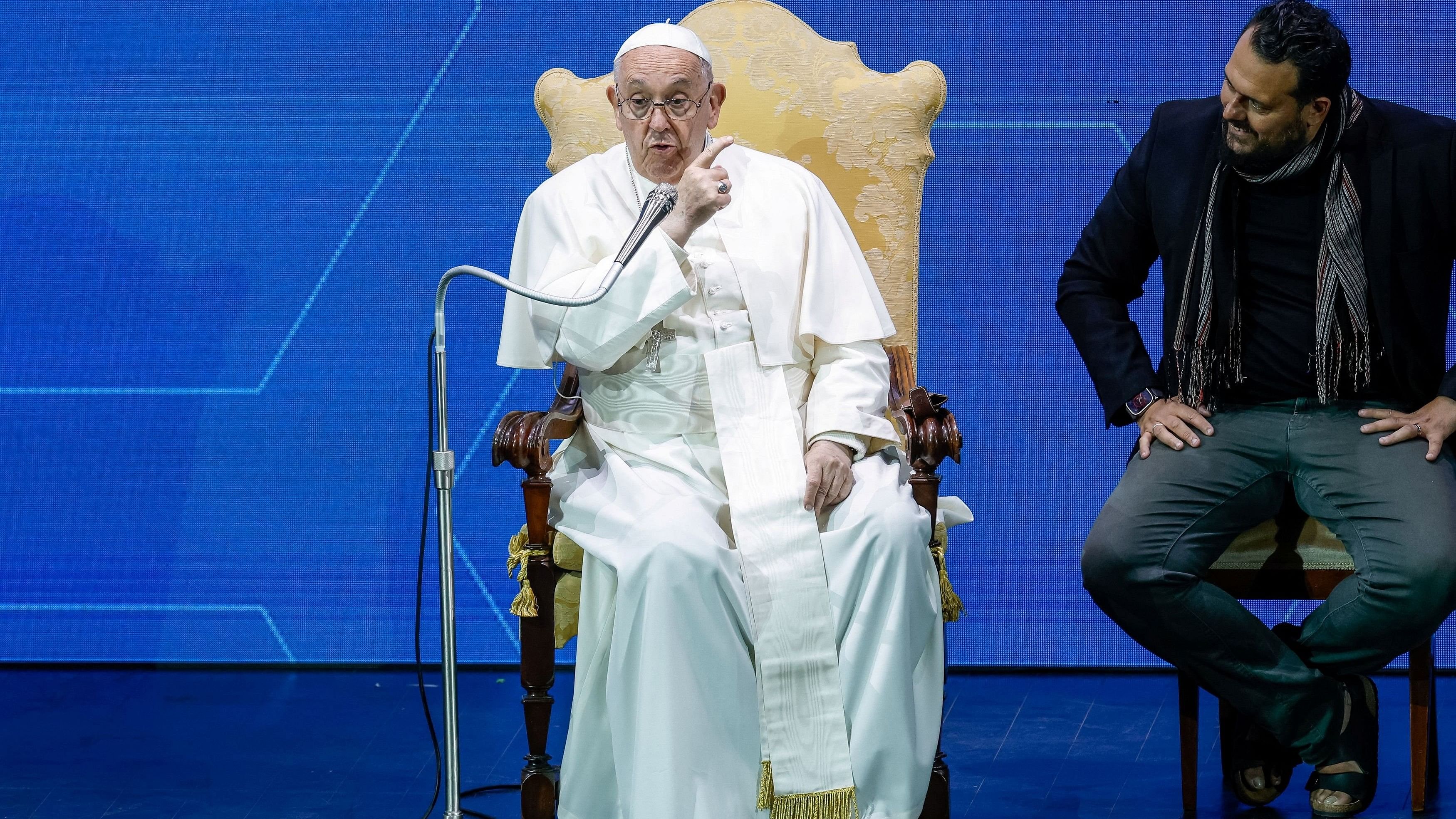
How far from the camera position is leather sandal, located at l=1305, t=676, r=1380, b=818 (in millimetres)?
2984

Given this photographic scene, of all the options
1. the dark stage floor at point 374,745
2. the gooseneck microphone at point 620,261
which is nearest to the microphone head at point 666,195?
the gooseneck microphone at point 620,261

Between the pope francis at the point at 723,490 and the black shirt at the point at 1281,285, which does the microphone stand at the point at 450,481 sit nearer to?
the pope francis at the point at 723,490

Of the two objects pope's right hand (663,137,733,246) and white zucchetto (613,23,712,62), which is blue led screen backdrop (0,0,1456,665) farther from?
pope's right hand (663,137,733,246)

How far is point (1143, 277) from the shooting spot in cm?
339

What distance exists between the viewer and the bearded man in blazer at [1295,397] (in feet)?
9.61

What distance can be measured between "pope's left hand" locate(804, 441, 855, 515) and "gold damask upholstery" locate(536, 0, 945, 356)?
28.9 inches

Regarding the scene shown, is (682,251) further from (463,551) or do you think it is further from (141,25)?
(141,25)

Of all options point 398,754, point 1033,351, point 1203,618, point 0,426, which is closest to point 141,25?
point 0,426

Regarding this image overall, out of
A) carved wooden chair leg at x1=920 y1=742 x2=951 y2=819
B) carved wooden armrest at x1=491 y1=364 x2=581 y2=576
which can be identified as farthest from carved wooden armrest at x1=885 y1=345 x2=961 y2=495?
carved wooden armrest at x1=491 y1=364 x2=581 y2=576

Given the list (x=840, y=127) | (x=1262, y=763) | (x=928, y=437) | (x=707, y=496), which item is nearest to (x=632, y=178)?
(x=840, y=127)

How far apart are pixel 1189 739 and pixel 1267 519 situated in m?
0.48

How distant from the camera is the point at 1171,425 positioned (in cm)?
315

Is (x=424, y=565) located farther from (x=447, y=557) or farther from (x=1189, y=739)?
(x=1189, y=739)

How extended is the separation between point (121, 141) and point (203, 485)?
41.0 inches
